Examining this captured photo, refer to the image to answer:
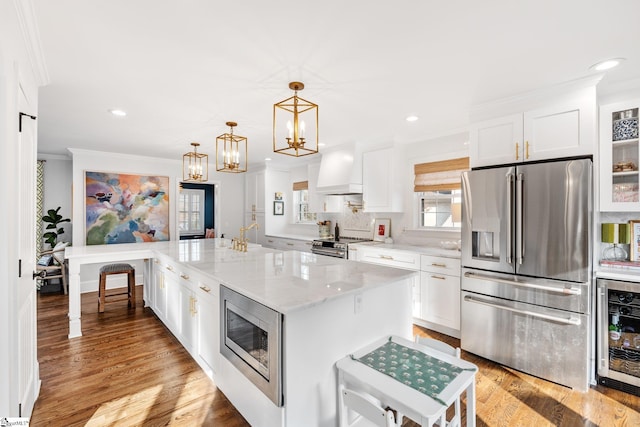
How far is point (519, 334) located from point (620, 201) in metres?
1.34

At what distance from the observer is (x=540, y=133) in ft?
8.57

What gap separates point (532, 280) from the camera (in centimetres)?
255

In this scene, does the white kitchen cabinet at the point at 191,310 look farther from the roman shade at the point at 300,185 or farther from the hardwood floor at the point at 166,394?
the roman shade at the point at 300,185

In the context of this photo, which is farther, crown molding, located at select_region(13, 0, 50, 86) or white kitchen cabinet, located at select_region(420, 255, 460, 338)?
white kitchen cabinet, located at select_region(420, 255, 460, 338)

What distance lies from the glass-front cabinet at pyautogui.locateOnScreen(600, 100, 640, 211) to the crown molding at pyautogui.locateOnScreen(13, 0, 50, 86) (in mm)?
3908

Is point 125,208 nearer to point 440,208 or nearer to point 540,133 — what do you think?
point 440,208

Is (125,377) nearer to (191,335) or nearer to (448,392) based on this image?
(191,335)

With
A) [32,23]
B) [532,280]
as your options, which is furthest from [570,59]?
[32,23]

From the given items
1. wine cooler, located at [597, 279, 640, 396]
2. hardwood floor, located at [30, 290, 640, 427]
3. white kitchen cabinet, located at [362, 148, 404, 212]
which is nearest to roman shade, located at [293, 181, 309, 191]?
white kitchen cabinet, located at [362, 148, 404, 212]

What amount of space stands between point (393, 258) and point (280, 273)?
201cm

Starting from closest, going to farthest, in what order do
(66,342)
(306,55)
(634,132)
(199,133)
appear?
(306,55) < (634,132) < (66,342) < (199,133)

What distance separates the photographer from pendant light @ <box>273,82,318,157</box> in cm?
214

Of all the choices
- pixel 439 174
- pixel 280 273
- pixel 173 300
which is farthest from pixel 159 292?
pixel 439 174

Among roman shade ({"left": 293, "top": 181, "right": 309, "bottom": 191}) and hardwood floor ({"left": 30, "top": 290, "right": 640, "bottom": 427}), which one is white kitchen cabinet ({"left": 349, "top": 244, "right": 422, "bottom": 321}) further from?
roman shade ({"left": 293, "top": 181, "right": 309, "bottom": 191})
